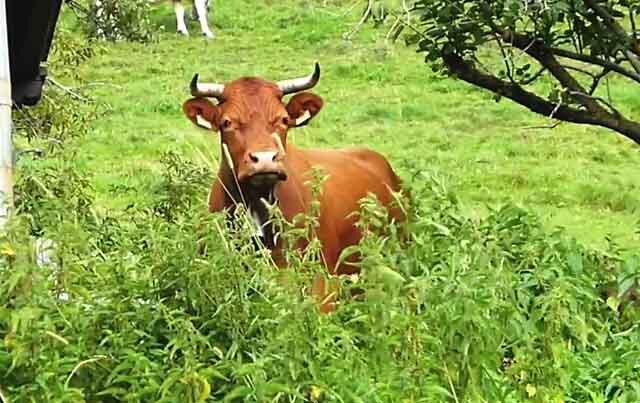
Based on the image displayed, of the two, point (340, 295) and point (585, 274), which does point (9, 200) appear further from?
point (585, 274)

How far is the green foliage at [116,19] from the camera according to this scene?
1183 cm

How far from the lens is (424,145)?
1541 cm

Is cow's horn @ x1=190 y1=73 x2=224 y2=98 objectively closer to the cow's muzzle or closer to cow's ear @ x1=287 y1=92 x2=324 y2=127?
cow's ear @ x1=287 y1=92 x2=324 y2=127

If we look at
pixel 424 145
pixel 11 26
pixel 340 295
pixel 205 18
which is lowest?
pixel 205 18

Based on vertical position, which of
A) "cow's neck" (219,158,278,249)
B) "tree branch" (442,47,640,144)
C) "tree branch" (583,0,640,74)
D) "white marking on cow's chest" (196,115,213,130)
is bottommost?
"cow's neck" (219,158,278,249)

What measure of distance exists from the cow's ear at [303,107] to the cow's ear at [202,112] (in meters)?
0.45

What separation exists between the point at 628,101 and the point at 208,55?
285 inches

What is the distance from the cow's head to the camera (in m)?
6.99

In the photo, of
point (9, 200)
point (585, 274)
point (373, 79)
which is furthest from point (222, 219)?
point (373, 79)

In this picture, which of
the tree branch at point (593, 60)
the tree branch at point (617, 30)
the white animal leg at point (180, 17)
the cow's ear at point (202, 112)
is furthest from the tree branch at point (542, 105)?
the white animal leg at point (180, 17)

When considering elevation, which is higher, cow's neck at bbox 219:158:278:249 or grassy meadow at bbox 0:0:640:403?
grassy meadow at bbox 0:0:640:403

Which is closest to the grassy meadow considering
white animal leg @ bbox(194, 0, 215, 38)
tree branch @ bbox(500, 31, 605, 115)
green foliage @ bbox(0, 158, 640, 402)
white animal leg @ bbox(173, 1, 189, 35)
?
green foliage @ bbox(0, 158, 640, 402)

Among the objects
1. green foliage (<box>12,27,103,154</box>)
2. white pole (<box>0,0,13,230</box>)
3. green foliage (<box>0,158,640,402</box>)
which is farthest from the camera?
green foliage (<box>12,27,103,154</box>)

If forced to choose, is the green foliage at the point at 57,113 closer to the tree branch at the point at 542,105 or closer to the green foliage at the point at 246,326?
the tree branch at the point at 542,105
